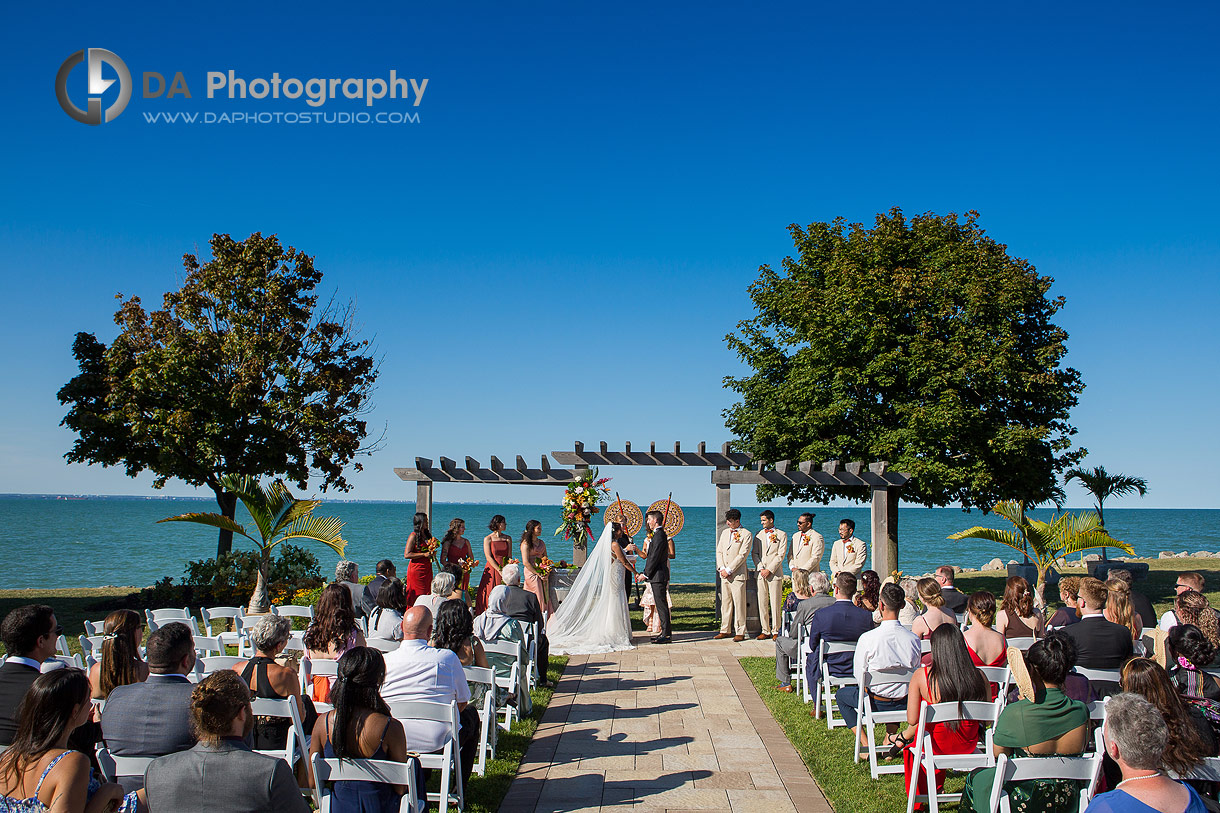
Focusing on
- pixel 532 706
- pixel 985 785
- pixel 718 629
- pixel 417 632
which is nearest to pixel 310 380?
pixel 718 629

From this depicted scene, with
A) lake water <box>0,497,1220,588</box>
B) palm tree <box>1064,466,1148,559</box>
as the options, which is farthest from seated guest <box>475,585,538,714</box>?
lake water <box>0,497,1220,588</box>

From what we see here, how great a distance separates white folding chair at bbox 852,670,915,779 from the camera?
5859 millimetres

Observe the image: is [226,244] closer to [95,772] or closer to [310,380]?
[310,380]

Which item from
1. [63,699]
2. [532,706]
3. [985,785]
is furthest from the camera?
[532,706]

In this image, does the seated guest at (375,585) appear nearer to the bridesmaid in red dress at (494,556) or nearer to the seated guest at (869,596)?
the bridesmaid in red dress at (494,556)

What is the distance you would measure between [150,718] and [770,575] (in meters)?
9.79

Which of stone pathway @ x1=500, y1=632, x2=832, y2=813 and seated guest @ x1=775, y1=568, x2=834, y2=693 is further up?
seated guest @ x1=775, y1=568, x2=834, y2=693

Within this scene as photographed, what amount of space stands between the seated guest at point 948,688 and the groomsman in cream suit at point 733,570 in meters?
7.16

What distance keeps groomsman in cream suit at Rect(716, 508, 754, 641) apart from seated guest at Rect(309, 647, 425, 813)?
8.88 m

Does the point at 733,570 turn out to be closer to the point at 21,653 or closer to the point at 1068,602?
the point at 1068,602

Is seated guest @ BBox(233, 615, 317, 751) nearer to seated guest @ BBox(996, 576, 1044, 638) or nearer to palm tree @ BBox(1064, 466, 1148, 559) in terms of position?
seated guest @ BBox(996, 576, 1044, 638)

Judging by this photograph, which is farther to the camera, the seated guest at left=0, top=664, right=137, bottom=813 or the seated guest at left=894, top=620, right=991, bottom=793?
the seated guest at left=894, top=620, right=991, bottom=793

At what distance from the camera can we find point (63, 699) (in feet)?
10.2

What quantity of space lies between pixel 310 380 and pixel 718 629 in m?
8.87
